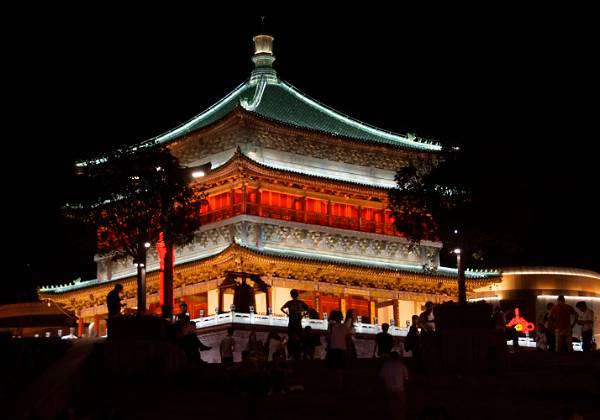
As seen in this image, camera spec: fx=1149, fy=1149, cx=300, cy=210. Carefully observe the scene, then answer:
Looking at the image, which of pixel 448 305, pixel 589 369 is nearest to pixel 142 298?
pixel 448 305

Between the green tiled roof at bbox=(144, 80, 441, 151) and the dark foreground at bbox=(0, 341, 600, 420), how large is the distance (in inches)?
1035

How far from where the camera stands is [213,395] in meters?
22.2

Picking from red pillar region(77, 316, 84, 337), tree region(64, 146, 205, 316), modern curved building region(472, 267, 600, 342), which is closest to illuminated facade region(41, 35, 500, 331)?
red pillar region(77, 316, 84, 337)

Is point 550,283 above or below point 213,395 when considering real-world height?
above

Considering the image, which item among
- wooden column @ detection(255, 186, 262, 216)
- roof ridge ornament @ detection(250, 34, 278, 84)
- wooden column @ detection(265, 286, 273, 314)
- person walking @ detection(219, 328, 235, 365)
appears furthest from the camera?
roof ridge ornament @ detection(250, 34, 278, 84)

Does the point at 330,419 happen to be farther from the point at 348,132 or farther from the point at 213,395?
the point at 348,132

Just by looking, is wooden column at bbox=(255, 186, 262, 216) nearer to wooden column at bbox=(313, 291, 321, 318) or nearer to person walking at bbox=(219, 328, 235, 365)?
wooden column at bbox=(313, 291, 321, 318)

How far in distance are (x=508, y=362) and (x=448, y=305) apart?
72.4 inches

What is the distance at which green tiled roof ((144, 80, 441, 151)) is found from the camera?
5138 centimetres

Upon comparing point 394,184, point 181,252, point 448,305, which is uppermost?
point 394,184

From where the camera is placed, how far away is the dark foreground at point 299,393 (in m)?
20.2

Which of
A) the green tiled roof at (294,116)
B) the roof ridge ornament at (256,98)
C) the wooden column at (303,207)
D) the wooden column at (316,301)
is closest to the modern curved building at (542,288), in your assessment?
the green tiled roof at (294,116)

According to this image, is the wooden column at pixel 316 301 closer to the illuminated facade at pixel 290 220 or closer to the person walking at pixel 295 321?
the illuminated facade at pixel 290 220

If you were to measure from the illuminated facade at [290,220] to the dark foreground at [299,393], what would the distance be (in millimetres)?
19067
